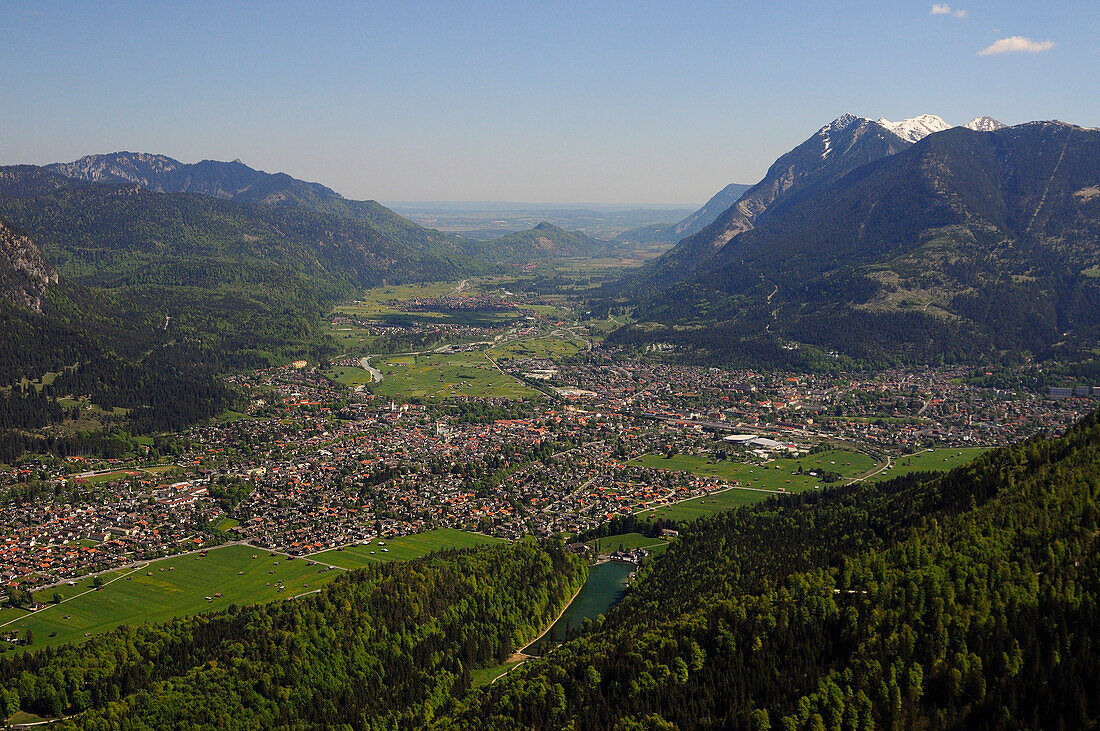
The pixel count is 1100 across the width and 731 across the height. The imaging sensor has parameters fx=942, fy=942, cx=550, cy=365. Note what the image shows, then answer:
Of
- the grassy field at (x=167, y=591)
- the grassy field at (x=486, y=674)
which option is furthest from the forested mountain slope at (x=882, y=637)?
the grassy field at (x=167, y=591)

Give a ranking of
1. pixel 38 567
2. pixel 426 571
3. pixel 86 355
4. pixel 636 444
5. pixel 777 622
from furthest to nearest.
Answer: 1. pixel 86 355
2. pixel 636 444
3. pixel 38 567
4. pixel 426 571
5. pixel 777 622

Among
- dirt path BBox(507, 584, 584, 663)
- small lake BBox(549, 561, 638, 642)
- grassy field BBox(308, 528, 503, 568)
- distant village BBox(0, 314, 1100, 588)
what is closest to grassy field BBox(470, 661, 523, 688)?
dirt path BBox(507, 584, 584, 663)

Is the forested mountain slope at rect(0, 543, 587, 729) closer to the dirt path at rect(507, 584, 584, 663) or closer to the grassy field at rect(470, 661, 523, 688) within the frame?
the dirt path at rect(507, 584, 584, 663)

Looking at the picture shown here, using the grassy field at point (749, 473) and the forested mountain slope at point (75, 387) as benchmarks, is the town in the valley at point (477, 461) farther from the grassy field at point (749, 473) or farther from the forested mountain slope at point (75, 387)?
the forested mountain slope at point (75, 387)

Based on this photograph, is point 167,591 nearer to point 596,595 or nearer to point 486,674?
point 486,674

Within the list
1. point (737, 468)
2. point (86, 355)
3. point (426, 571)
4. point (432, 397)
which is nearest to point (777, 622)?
point (426, 571)

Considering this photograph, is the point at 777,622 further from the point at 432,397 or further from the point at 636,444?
the point at 432,397
